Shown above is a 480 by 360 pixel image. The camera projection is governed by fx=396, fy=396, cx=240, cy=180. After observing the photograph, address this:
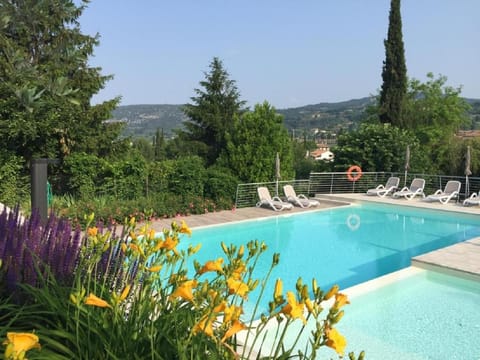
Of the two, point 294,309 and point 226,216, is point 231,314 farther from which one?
point 226,216

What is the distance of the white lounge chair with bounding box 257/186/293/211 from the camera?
43.7 feet

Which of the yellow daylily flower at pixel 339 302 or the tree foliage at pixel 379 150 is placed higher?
the tree foliage at pixel 379 150

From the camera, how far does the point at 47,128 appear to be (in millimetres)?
13008

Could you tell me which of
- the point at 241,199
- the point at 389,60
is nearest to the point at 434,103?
the point at 389,60

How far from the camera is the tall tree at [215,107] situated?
74.0ft

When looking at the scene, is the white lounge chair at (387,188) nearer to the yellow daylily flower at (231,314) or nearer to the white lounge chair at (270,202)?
the white lounge chair at (270,202)

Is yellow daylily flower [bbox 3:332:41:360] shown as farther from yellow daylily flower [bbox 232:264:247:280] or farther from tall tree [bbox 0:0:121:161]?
tall tree [bbox 0:0:121:161]

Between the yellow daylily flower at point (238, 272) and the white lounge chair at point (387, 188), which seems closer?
the yellow daylily flower at point (238, 272)

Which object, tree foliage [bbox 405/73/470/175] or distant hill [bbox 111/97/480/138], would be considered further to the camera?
distant hill [bbox 111/97/480/138]

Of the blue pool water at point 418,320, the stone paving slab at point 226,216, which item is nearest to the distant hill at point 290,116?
the stone paving slab at point 226,216

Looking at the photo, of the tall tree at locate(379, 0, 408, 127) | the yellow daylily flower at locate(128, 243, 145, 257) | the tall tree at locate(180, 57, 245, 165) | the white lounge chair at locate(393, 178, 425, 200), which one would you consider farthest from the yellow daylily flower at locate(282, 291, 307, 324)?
the tall tree at locate(379, 0, 408, 127)

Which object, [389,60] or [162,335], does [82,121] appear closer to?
[162,335]

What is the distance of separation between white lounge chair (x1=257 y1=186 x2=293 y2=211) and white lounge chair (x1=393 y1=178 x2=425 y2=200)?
506cm

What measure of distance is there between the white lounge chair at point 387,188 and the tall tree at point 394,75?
648cm
